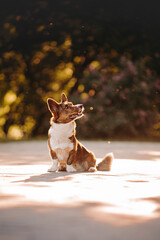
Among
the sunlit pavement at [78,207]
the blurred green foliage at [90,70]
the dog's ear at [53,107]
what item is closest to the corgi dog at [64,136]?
the dog's ear at [53,107]

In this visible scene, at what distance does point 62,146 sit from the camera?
524cm

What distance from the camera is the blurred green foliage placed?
15594 millimetres

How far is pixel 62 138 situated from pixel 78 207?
84.5 inches

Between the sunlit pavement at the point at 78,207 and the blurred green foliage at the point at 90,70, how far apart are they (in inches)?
417

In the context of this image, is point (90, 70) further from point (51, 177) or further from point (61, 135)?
point (51, 177)

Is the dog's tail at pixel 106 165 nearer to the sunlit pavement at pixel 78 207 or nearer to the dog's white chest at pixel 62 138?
the dog's white chest at pixel 62 138

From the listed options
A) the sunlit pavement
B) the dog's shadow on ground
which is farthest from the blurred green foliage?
the sunlit pavement

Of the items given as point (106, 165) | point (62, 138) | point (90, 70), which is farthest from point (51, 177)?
point (90, 70)

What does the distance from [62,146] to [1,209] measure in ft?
7.43

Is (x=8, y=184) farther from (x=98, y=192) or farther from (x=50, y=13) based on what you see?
(x=50, y=13)

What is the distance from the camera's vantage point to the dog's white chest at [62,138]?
5234 millimetres

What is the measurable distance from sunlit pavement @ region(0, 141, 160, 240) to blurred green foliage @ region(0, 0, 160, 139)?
34.7 feet

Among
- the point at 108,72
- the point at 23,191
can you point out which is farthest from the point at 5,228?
the point at 108,72

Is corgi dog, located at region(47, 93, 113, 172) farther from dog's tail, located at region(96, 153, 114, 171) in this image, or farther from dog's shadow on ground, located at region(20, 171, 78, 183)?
dog's tail, located at region(96, 153, 114, 171)
